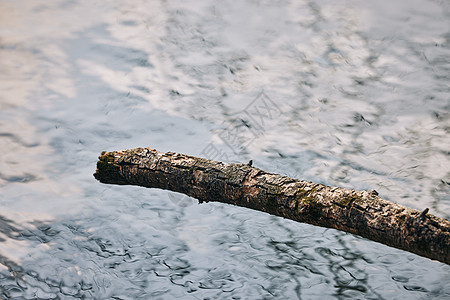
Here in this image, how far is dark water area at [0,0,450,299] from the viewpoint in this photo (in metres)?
3.18

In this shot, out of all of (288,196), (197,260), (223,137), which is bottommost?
(197,260)

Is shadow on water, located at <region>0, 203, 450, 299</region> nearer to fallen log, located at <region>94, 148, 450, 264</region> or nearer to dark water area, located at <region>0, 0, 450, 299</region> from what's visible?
dark water area, located at <region>0, 0, 450, 299</region>

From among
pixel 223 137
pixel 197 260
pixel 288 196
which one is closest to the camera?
pixel 288 196

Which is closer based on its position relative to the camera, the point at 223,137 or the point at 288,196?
the point at 288,196

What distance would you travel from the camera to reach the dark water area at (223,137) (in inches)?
125

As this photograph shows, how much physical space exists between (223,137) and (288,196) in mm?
2517

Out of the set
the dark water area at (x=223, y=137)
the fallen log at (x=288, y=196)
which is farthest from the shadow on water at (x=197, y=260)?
the fallen log at (x=288, y=196)

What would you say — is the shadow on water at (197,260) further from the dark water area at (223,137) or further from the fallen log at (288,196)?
the fallen log at (288,196)

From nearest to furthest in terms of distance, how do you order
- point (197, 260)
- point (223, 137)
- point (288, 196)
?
point (288, 196)
point (197, 260)
point (223, 137)

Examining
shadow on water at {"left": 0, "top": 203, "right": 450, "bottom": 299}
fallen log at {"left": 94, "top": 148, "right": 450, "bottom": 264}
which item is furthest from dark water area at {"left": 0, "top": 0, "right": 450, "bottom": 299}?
fallen log at {"left": 94, "top": 148, "right": 450, "bottom": 264}

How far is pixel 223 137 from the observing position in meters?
4.15

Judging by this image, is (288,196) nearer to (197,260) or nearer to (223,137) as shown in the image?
(197,260)

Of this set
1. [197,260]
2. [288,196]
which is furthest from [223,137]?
[288,196]

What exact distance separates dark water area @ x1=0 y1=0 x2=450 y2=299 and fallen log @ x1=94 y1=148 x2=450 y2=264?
4.36 feet
